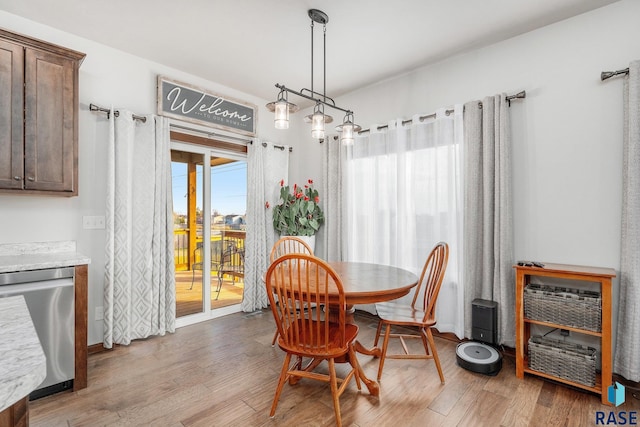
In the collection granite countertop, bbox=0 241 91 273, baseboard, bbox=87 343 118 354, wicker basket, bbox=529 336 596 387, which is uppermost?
granite countertop, bbox=0 241 91 273

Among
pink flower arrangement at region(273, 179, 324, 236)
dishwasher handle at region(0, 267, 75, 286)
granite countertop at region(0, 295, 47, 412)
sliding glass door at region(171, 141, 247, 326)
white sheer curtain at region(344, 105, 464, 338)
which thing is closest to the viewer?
granite countertop at region(0, 295, 47, 412)

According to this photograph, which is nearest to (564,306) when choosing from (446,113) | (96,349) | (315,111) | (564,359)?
(564,359)

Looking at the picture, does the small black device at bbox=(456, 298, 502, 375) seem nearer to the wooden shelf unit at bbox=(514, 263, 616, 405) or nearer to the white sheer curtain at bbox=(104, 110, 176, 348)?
the wooden shelf unit at bbox=(514, 263, 616, 405)

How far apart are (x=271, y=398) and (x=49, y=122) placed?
2.67 meters

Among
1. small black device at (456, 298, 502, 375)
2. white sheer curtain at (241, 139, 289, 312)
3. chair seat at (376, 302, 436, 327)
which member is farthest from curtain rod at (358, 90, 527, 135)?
chair seat at (376, 302, 436, 327)

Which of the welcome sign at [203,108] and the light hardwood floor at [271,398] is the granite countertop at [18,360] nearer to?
the light hardwood floor at [271,398]

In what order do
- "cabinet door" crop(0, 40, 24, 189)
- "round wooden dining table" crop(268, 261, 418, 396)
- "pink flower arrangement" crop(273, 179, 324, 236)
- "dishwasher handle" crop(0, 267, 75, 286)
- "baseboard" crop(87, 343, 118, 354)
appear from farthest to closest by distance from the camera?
"pink flower arrangement" crop(273, 179, 324, 236) → "baseboard" crop(87, 343, 118, 354) → "cabinet door" crop(0, 40, 24, 189) → "dishwasher handle" crop(0, 267, 75, 286) → "round wooden dining table" crop(268, 261, 418, 396)

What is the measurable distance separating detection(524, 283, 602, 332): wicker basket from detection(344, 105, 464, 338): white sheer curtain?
71cm

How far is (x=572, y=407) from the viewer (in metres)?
2.01

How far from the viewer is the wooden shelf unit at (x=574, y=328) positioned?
2.05m

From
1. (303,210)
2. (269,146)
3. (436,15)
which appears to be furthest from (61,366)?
(436,15)

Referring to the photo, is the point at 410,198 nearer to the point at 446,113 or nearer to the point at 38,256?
the point at 446,113

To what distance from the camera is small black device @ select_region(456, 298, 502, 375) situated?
240cm

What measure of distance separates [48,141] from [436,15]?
3.22 m
